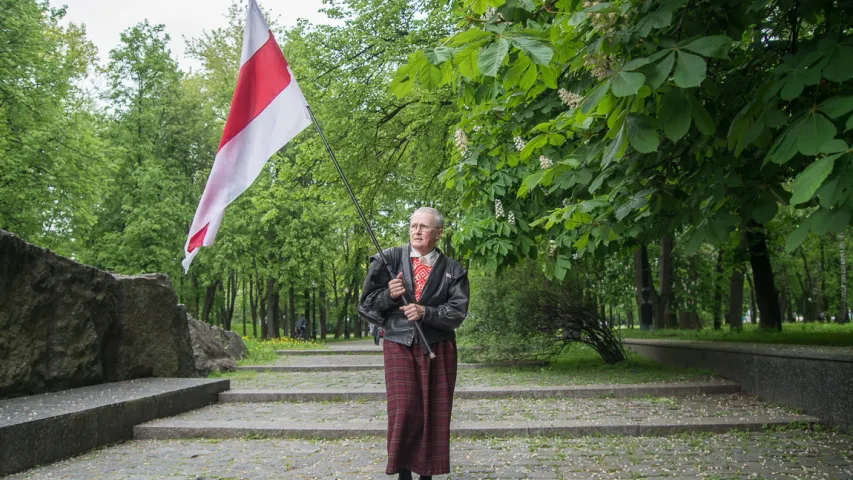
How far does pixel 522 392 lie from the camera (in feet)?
29.1

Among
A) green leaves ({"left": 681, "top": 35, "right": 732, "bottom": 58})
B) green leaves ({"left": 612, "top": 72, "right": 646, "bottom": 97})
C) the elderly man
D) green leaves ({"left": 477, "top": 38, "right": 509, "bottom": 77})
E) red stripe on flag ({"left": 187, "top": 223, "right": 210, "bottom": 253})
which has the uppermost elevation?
green leaves ({"left": 681, "top": 35, "right": 732, "bottom": 58})

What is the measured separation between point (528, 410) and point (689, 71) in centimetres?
588

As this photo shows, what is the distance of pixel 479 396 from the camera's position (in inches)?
351

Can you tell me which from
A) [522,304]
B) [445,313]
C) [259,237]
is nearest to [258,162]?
[445,313]

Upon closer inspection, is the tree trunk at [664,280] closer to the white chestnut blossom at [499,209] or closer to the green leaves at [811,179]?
the white chestnut blossom at [499,209]

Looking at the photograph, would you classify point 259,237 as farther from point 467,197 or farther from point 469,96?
point 469,96

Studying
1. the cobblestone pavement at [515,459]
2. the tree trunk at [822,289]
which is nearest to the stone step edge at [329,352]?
the cobblestone pavement at [515,459]

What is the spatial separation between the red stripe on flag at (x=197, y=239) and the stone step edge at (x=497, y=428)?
242cm

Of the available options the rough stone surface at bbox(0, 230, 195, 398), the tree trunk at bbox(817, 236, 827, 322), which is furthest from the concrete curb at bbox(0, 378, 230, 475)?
the tree trunk at bbox(817, 236, 827, 322)

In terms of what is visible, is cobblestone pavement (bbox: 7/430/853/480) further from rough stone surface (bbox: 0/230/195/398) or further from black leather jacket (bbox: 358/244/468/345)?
rough stone surface (bbox: 0/230/195/398)

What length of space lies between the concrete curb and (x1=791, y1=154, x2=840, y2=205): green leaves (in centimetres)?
573

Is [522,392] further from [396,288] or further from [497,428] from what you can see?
[396,288]

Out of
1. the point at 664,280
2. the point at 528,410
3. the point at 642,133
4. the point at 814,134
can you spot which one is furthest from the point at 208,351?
the point at 664,280

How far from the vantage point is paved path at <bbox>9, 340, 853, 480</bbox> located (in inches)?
201
